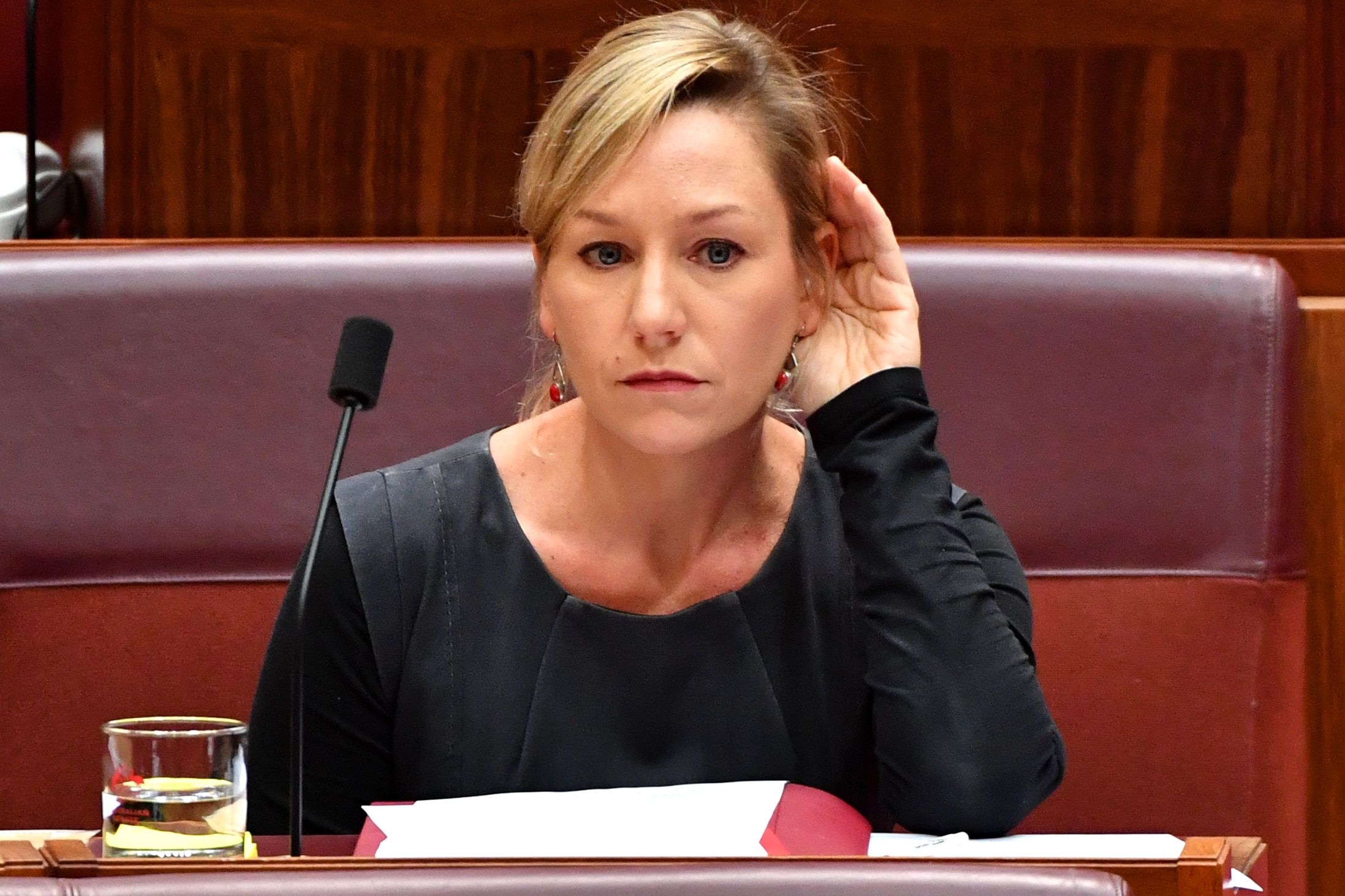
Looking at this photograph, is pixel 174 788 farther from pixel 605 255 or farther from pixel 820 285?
pixel 820 285

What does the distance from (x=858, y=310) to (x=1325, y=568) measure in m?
0.47

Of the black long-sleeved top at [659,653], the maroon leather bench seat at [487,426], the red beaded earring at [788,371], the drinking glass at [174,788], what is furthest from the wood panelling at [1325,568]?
the drinking glass at [174,788]

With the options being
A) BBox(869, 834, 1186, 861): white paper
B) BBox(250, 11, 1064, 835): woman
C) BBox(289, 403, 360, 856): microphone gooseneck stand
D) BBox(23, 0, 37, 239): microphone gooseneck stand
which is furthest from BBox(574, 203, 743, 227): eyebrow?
BBox(23, 0, 37, 239): microphone gooseneck stand

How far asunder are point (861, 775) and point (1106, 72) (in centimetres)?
58

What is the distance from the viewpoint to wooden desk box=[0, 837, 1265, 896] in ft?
1.81

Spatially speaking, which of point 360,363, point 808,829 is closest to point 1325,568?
point 808,829

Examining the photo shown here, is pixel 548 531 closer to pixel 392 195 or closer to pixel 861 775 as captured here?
pixel 861 775

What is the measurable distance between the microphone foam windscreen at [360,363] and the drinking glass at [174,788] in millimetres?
153

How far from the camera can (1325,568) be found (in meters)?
1.30

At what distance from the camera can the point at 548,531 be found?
1037 mm

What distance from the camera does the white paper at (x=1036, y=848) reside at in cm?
60

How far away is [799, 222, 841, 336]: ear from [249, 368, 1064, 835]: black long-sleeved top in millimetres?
56

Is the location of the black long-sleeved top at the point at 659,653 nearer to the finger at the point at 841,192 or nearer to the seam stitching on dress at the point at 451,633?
the seam stitching on dress at the point at 451,633

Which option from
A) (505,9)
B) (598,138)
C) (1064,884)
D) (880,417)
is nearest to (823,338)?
(880,417)
